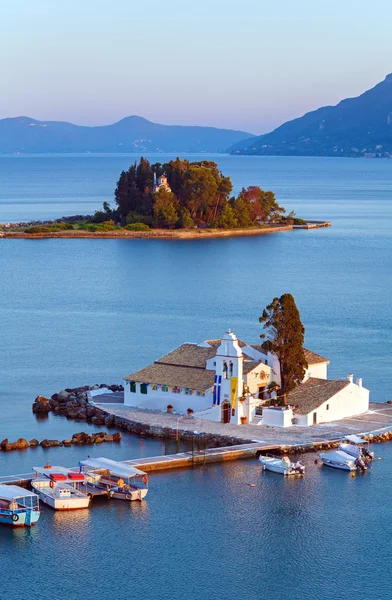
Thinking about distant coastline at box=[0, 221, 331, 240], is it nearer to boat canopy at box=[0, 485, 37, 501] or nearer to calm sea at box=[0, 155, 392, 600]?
calm sea at box=[0, 155, 392, 600]

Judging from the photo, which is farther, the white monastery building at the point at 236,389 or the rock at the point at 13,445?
the white monastery building at the point at 236,389

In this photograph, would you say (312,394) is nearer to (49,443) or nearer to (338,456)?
(338,456)

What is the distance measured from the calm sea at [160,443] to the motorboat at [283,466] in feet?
1.27

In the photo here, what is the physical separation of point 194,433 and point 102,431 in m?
3.80

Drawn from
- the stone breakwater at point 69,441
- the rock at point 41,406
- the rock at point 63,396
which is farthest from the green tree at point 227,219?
the stone breakwater at point 69,441

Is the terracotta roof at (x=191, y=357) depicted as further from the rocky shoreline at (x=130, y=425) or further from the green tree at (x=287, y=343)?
the rocky shoreline at (x=130, y=425)

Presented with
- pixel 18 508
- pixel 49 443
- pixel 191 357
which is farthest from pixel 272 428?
pixel 18 508

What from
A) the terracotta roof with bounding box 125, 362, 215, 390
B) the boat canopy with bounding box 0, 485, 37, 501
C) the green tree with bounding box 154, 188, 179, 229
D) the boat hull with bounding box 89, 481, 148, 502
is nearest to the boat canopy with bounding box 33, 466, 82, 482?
the boat canopy with bounding box 0, 485, 37, 501

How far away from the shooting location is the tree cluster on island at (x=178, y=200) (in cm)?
11662

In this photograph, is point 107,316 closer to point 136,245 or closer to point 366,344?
point 366,344

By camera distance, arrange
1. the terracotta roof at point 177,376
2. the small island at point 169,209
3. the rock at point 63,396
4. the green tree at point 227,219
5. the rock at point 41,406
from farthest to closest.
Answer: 1. the green tree at point 227,219
2. the small island at point 169,209
3. the rock at point 63,396
4. the rock at point 41,406
5. the terracotta roof at point 177,376

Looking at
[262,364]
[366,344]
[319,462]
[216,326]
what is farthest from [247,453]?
[216,326]

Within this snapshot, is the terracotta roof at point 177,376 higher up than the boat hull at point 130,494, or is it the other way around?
the terracotta roof at point 177,376

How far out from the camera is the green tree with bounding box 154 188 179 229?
116438mm
